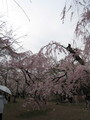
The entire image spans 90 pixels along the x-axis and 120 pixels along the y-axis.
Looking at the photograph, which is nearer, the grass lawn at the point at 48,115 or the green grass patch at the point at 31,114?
the grass lawn at the point at 48,115

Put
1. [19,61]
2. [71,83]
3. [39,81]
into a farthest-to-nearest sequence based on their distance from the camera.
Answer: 1. [19,61]
2. [39,81]
3. [71,83]

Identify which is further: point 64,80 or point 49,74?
point 49,74

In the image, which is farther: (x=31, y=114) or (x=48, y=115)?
(x=31, y=114)

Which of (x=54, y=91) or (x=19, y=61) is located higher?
(x=19, y=61)

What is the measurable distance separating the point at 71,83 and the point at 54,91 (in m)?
1.17

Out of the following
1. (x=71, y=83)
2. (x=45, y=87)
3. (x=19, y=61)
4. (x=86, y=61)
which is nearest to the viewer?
(x=86, y=61)

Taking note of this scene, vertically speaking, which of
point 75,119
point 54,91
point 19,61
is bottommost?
point 75,119

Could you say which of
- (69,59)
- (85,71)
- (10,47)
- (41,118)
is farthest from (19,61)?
(41,118)

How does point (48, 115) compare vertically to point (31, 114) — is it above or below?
below

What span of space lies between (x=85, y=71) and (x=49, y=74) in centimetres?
275

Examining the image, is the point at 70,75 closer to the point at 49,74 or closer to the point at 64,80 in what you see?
the point at 64,80

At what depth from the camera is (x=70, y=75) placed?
6953 millimetres

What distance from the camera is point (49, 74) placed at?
→ 29.0ft

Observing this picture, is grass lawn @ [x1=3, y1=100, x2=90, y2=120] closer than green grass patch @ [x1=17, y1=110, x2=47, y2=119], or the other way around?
grass lawn @ [x1=3, y1=100, x2=90, y2=120]
